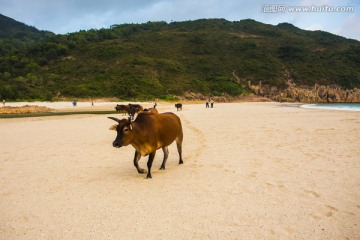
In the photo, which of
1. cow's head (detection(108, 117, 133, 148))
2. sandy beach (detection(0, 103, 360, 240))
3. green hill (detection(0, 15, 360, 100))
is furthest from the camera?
green hill (detection(0, 15, 360, 100))

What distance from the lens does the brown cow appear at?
5.62 metres

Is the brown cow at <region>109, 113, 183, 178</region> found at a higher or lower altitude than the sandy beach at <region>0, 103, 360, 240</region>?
higher

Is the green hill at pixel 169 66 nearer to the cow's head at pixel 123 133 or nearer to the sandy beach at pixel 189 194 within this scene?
the sandy beach at pixel 189 194

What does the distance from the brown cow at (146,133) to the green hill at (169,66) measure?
2019 inches

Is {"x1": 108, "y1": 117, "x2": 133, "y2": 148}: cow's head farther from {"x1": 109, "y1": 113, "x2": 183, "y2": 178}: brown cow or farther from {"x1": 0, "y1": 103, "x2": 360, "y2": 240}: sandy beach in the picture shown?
{"x1": 0, "y1": 103, "x2": 360, "y2": 240}: sandy beach

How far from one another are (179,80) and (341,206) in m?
66.5

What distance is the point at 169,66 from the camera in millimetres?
75375

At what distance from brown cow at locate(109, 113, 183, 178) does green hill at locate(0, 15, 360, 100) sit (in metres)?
51.3

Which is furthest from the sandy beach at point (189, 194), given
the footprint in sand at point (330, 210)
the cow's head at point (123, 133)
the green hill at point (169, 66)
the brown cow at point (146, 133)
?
the green hill at point (169, 66)

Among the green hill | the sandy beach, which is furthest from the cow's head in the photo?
the green hill

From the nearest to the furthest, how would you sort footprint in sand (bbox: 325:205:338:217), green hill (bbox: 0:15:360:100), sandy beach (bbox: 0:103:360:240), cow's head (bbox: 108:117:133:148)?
sandy beach (bbox: 0:103:360:240), footprint in sand (bbox: 325:205:338:217), cow's head (bbox: 108:117:133:148), green hill (bbox: 0:15:360:100)

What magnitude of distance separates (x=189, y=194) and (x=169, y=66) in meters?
72.3

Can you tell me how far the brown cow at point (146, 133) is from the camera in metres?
5.62

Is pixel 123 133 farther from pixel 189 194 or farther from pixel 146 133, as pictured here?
pixel 189 194
